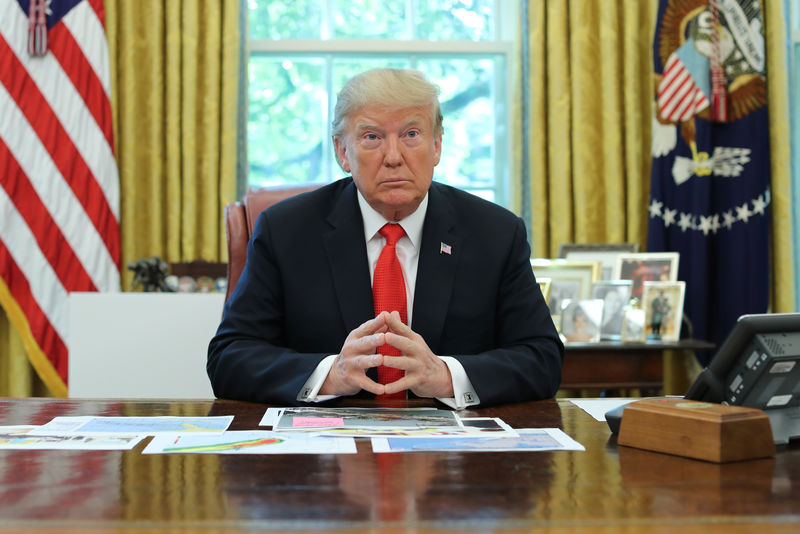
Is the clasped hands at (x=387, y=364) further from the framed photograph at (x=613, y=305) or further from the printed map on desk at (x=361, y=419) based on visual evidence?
the framed photograph at (x=613, y=305)

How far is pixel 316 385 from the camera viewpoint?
159 centimetres

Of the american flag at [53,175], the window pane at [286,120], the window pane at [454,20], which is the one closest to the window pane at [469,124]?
the window pane at [454,20]

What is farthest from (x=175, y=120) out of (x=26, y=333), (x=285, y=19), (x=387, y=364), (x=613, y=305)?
(x=387, y=364)

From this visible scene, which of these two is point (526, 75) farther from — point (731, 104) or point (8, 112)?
point (8, 112)

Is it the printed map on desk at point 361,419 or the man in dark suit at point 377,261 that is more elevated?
the man in dark suit at point 377,261

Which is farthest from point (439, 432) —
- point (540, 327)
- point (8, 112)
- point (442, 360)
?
point (8, 112)

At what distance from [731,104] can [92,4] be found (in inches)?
108

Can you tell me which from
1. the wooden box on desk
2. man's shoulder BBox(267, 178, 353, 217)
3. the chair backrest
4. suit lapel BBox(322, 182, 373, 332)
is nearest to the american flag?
the chair backrest

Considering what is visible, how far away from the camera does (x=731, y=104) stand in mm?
3656

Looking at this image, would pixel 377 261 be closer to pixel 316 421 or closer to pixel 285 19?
pixel 316 421

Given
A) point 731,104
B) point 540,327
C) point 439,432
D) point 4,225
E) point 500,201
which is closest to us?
point 439,432

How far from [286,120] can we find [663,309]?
6.40 feet

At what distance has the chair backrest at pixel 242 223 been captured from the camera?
7.36ft

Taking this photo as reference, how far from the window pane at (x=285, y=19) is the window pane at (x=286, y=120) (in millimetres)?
119
